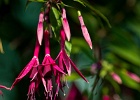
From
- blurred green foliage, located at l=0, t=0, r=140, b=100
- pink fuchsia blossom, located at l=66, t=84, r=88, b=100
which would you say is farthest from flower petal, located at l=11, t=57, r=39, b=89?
blurred green foliage, located at l=0, t=0, r=140, b=100

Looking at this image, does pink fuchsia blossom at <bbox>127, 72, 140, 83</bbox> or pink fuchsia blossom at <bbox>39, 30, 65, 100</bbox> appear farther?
pink fuchsia blossom at <bbox>127, 72, 140, 83</bbox>

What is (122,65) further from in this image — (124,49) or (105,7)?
(105,7)

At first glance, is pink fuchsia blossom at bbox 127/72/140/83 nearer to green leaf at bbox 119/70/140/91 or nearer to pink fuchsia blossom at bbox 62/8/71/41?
green leaf at bbox 119/70/140/91

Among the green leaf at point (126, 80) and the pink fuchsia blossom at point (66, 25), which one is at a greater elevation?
the pink fuchsia blossom at point (66, 25)

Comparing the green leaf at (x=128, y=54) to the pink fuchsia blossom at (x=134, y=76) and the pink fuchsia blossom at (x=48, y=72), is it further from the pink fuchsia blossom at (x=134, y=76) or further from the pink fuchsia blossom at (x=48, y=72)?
the pink fuchsia blossom at (x=48, y=72)

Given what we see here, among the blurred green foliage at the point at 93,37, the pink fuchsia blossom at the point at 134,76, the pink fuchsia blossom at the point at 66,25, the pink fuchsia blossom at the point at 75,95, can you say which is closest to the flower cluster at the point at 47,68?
the pink fuchsia blossom at the point at 66,25

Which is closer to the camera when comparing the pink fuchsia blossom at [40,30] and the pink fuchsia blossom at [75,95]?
the pink fuchsia blossom at [40,30]

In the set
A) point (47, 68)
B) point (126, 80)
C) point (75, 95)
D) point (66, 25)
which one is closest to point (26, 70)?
point (47, 68)

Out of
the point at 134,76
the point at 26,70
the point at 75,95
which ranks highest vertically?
the point at 26,70

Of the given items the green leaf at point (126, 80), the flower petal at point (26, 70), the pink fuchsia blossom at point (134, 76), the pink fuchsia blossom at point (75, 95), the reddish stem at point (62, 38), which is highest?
the reddish stem at point (62, 38)

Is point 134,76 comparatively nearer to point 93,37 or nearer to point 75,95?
point 93,37

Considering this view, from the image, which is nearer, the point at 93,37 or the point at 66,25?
the point at 66,25

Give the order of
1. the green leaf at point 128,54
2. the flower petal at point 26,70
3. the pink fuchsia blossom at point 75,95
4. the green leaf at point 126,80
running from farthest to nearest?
the green leaf at point 128,54 → the green leaf at point 126,80 → the pink fuchsia blossom at point 75,95 → the flower petal at point 26,70

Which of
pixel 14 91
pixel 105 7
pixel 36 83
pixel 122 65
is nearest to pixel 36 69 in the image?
pixel 36 83
